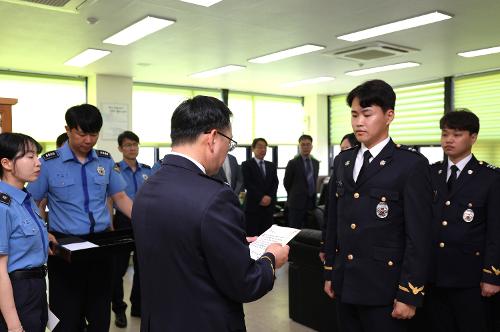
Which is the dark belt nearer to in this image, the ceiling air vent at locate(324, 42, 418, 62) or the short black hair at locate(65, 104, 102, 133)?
the short black hair at locate(65, 104, 102, 133)

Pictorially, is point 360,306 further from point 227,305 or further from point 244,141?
point 244,141

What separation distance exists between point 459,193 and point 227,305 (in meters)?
1.58

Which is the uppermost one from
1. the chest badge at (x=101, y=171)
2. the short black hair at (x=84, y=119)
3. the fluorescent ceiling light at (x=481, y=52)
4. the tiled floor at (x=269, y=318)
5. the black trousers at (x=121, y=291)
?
the fluorescent ceiling light at (x=481, y=52)

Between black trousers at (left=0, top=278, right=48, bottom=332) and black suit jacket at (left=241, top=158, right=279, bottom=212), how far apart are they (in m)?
4.19

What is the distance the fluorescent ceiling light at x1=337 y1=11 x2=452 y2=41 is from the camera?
4.37m

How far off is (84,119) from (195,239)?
52.2 inches

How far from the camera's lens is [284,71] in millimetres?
7207

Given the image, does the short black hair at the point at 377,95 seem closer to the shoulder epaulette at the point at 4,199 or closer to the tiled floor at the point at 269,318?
the shoulder epaulette at the point at 4,199

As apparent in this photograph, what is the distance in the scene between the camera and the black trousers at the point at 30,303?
5.90 feet

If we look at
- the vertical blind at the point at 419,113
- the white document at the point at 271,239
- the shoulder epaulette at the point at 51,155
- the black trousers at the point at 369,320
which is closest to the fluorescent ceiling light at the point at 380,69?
the vertical blind at the point at 419,113

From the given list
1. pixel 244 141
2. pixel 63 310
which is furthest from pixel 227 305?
pixel 244 141

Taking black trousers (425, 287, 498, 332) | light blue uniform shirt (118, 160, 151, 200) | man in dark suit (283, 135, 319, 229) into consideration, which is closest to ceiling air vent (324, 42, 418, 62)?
man in dark suit (283, 135, 319, 229)

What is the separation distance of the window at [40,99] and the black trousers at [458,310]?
669 centimetres

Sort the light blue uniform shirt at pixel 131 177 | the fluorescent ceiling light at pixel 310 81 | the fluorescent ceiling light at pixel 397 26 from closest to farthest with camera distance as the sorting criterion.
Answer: the light blue uniform shirt at pixel 131 177, the fluorescent ceiling light at pixel 397 26, the fluorescent ceiling light at pixel 310 81
